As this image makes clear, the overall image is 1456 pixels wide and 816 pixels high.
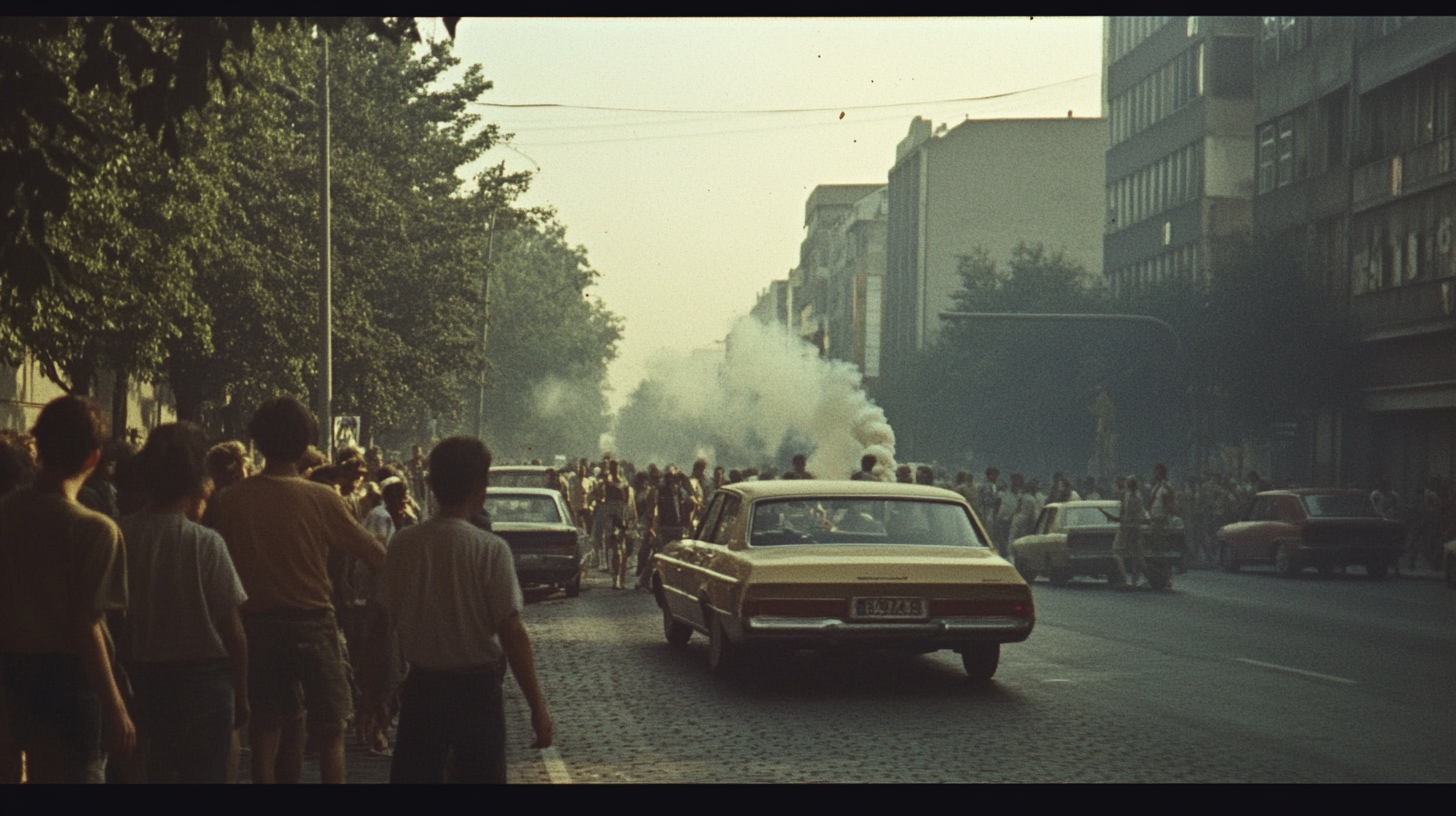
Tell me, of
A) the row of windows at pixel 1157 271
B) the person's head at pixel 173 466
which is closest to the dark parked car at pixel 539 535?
the person's head at pixel 173 466

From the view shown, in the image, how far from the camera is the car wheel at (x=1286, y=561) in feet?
109

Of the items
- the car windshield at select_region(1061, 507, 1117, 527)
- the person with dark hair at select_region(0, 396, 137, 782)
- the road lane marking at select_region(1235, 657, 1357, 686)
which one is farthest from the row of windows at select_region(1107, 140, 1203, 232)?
the person with dark hair at select_region(0, 396, 137, 782)

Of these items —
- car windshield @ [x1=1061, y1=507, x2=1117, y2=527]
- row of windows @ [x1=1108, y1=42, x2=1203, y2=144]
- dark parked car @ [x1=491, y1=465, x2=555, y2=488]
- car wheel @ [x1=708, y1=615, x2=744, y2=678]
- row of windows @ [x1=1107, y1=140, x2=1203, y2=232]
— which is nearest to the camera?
car wheel @ [x1=708, y1=615, x2=744, y2=678]

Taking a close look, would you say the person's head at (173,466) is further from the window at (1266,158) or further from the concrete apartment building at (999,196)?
the concrete apartment building at (999,196)

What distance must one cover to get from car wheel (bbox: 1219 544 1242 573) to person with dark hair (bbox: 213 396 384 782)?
97.5ft

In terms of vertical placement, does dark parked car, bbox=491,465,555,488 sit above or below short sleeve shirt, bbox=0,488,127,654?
below

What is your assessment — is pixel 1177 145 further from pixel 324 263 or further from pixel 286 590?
pixel 286 590

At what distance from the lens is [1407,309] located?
147ft

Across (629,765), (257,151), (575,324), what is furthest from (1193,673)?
(575,324)

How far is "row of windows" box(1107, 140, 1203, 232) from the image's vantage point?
209 ft

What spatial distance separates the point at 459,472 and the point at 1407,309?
41.5 m

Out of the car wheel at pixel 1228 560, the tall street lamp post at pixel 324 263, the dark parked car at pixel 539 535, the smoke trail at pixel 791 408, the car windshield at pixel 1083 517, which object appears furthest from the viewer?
the smoke trail at pixel 791 408

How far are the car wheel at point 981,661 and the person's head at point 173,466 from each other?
28.0ft

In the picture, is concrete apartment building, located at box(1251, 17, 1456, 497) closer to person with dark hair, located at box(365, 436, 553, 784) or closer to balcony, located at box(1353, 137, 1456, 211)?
balcony, located at box(1353, 137, 1456, 211)
